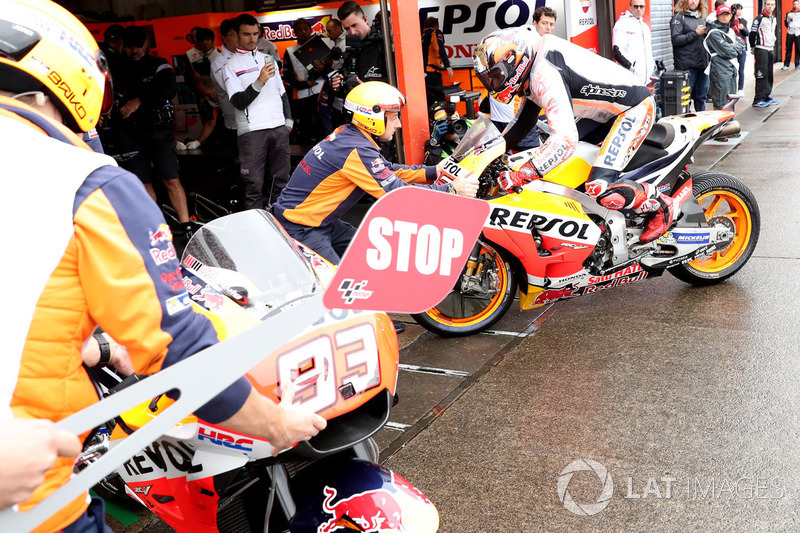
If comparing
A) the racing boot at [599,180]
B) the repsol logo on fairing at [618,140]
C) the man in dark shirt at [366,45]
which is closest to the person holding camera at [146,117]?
the man in dark shirt at [366,45]

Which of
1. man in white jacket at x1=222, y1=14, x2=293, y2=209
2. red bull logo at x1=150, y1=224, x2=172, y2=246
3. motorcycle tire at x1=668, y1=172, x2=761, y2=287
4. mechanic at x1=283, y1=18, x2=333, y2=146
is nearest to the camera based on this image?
red bull logo at x1=150, y1=224, x2=172, y2=246

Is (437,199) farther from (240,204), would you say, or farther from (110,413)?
(240,204)

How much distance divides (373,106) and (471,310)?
153cm

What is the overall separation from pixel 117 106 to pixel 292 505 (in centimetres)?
693

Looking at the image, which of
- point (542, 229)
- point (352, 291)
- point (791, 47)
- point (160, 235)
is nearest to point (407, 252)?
point (352, 291)

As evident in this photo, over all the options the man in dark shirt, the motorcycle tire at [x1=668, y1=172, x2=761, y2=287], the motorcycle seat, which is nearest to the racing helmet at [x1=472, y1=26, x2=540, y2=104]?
the motorcycle seat

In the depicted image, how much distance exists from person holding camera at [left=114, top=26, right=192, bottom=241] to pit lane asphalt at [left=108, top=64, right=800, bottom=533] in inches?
155

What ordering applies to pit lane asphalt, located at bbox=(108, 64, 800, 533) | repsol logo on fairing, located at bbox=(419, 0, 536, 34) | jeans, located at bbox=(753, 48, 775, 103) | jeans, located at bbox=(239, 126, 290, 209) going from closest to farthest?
pit lane asphalt, located at bbox=(108, 64, 800, 533) → jeans, located at bbox=(239, 126, 290, 209) → repsol logo on fairing, located at bbox=(419, 0, 536, 34) → jeans, located at bbox=(753, 48, 775, 103)

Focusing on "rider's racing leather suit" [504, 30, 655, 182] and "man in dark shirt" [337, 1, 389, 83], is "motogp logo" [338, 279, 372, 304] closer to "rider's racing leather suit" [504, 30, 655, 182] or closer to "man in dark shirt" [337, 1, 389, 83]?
"rider's racing leather suit" [504, 30, 655, 182]

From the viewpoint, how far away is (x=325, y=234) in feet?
15.6

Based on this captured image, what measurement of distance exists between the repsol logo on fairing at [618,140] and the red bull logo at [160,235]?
3.87 metres

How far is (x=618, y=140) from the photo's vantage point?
16.1 feet

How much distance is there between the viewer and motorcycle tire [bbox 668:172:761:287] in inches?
210

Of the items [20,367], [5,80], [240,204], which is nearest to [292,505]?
[20,367]
